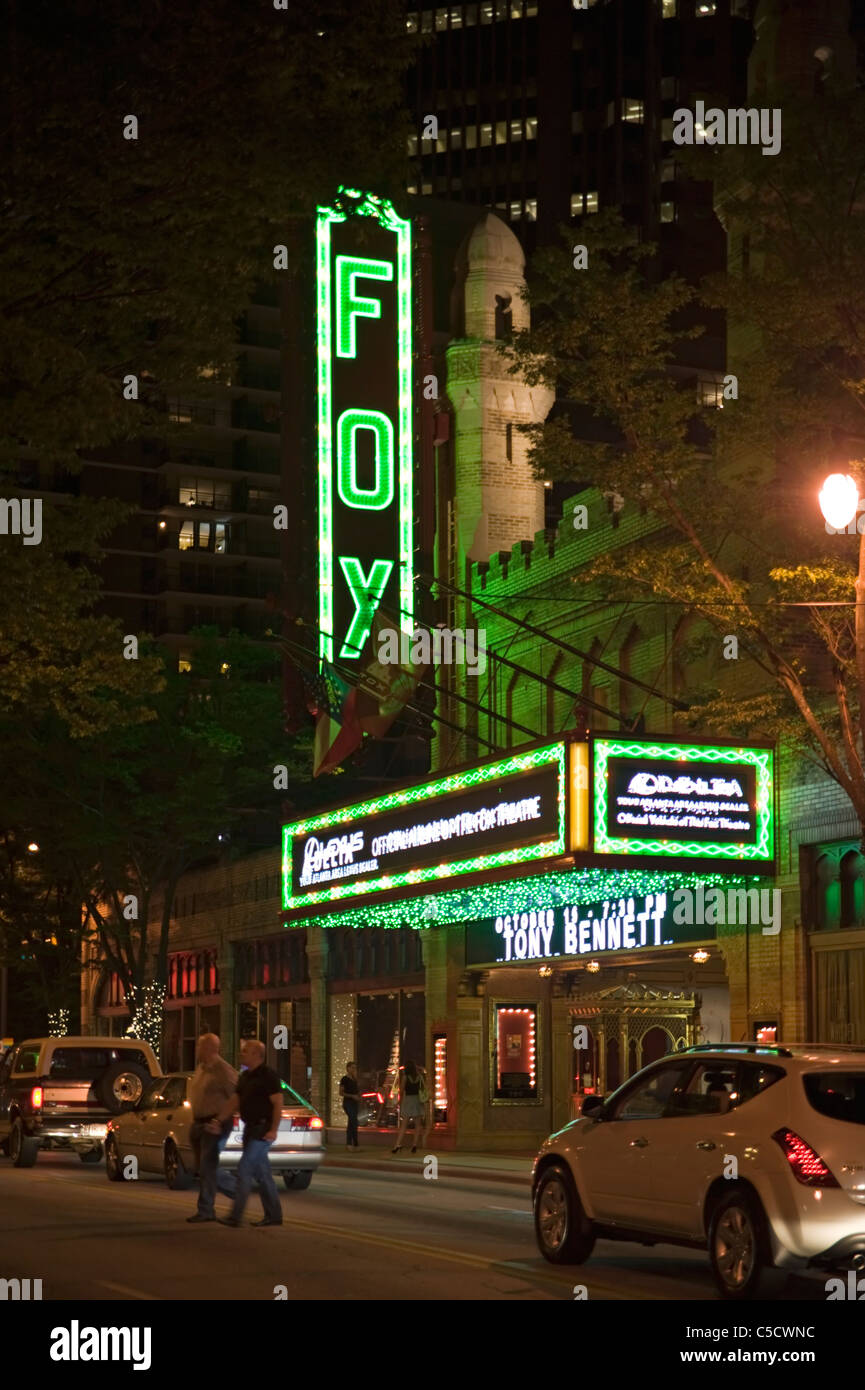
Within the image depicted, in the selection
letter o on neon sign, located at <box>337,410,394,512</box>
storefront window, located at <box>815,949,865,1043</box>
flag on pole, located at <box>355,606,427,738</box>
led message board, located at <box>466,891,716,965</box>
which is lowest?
storefront window, located at <box>815,949,865,1043</box>

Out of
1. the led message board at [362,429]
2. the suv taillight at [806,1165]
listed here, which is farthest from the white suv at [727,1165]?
the led message board at [362,429]

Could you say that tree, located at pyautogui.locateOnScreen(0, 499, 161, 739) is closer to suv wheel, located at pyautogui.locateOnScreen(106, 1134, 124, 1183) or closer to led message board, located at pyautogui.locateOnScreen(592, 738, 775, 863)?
suv wheel, located at pyautogui.locateOnScreen(106, 1134, 124, 1183)

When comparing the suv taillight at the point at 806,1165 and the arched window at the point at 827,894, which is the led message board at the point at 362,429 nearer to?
the arched window at the point at 827,894

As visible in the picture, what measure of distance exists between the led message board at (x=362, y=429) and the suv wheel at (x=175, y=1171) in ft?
38.0

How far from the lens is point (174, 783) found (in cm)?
4616

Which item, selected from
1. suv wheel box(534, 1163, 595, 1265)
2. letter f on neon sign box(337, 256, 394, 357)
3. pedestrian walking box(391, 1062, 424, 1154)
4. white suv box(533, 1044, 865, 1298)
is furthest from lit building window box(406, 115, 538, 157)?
white suv box(533, 1044, 865, 1298)

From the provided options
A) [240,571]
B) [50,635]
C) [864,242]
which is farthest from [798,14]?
[240,571]

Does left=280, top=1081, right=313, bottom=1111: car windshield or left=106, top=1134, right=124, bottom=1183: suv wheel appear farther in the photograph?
left=106, top=1134, right=124, bottom=1183: suv wheel

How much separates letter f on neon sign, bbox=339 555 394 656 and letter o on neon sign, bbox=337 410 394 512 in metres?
1.04

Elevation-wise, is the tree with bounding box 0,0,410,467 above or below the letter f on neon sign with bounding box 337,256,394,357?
below

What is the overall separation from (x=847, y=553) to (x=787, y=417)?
5.28 feet

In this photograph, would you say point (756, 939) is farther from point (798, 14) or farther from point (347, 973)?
point (347, 973)

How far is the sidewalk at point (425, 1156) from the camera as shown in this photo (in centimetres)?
2955

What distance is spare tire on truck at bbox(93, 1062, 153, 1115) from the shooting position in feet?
96.1
